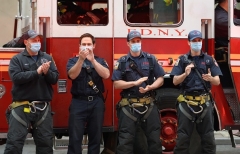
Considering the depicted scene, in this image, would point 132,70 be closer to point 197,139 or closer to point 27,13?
point 197,139

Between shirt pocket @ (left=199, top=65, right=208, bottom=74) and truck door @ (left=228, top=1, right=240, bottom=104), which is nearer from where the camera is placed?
shirt pocket @ (left=199, top=65, right=208, bottom=74)

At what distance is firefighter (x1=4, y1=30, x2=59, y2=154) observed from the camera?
7.97 metres

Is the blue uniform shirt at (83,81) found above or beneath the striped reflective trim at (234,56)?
beneath

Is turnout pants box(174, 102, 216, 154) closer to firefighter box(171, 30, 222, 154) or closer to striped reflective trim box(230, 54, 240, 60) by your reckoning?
firefighter box(171, 30, 222, 154)

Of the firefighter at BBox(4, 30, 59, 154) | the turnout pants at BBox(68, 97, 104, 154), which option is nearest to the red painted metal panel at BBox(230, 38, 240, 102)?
the turnout pants at BBox(68, 97, 104, 154)

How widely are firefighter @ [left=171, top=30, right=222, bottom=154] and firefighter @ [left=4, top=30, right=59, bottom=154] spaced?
5.63 feet

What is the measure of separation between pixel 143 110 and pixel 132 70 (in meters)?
0.56

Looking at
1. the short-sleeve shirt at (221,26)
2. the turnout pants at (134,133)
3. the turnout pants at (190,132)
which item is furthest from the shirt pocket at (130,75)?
the short-sleeve shirt at (221,26)

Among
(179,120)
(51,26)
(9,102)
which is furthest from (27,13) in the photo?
(179,120)

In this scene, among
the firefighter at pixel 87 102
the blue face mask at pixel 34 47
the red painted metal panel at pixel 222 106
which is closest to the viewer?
the blue face mask at pixel 34 47

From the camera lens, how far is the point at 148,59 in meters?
8.37

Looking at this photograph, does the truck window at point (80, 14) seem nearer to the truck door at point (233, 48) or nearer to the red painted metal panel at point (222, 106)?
the truck door at point (233, 48)

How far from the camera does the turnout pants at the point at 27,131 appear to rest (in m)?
7.92

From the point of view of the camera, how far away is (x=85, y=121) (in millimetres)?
8586
